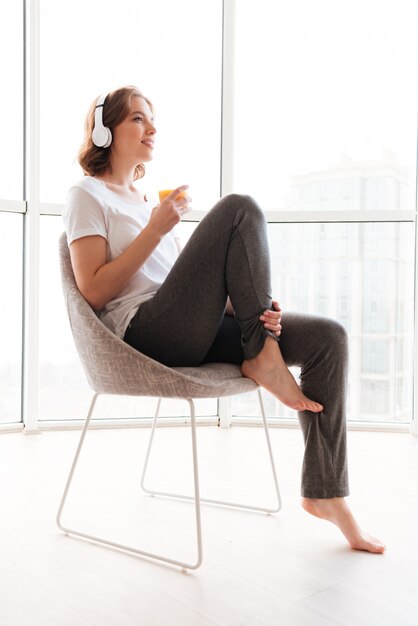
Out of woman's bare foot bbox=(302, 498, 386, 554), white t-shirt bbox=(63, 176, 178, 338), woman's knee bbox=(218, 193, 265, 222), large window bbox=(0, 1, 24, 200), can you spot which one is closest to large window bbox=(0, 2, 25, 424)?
large window bbox=(0, 1, 24, 200)

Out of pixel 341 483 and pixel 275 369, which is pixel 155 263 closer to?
pixel 275 369

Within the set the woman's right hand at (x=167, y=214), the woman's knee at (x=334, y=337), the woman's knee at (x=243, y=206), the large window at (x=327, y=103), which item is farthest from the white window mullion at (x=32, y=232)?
the woman's knee at (x=334, y=337)

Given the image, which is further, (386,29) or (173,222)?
(386,29)

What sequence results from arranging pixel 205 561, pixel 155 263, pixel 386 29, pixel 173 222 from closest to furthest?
pixel 205 561 → pixel 173 222 → pixel 155 263 → pixel 386 29

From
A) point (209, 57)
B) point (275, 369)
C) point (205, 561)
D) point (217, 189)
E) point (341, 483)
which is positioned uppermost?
point (209, 57)

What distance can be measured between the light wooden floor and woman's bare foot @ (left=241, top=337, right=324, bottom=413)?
366mm

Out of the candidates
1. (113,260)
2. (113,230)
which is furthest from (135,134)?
(113,260)

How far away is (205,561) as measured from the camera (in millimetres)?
1572

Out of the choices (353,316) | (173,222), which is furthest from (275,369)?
(353,316)

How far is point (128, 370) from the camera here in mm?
1622

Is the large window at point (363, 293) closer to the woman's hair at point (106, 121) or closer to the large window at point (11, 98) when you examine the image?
the large window at point (11, 98)

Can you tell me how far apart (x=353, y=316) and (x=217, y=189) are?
928 millimetres

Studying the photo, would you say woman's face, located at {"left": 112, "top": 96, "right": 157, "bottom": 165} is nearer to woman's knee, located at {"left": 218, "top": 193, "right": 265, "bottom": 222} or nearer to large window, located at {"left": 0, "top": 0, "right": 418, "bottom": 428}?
woman's knee, located at {"left": 218, "top": 193, "right": 265, "bottom": 222}

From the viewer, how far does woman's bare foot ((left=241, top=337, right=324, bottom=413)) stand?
63.6 inches
